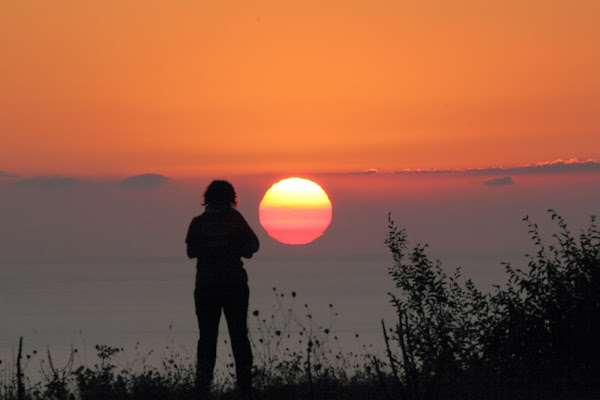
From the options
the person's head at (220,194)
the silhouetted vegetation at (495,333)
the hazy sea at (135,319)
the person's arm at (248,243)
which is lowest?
the hazy sea at (135,319)

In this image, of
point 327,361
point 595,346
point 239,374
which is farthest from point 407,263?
point 239,374

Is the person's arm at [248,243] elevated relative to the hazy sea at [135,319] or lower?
elevated

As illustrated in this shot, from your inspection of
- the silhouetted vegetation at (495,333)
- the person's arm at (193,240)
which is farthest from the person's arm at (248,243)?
the silhouetted vegetation at (495,333)

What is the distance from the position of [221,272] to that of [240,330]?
660 millimetres

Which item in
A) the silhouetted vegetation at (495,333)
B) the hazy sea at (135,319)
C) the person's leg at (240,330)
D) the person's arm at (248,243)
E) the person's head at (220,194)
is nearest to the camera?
the person's leg at (240,330)

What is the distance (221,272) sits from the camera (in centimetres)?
988

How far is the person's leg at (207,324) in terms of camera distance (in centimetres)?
993

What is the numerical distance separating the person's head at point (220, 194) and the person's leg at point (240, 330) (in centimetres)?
87

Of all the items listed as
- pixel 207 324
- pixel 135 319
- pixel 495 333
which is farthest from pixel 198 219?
pixel 135 319

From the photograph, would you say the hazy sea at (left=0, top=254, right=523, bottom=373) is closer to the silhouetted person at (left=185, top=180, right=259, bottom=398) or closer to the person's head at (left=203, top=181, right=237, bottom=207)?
the silhouetted person at (left=185, top=180, right=259, bottom=398)

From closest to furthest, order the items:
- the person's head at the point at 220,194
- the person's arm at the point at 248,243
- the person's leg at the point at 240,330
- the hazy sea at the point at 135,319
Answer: the person's leg at the point at 240,330, the person's arm at the point at 248,243, the person's head at the point at 220,194, the hazy sea at the point at 135,319

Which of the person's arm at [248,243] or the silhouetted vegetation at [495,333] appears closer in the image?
the person's arm at [248,243]

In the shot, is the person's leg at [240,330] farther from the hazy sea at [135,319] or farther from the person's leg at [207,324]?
the hazy sea at [135,319]

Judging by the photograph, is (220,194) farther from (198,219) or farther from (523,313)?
(523,313)
